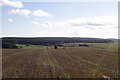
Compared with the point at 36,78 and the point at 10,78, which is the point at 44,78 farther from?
the point at 10,78

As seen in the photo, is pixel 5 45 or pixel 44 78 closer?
pixel 44 78

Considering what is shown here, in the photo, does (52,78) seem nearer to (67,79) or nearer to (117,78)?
(67,79)

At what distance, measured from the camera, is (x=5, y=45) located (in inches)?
4099

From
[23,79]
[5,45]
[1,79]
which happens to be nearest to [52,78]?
[23,79]

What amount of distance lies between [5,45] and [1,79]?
289 ft

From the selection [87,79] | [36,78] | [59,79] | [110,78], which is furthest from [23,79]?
[110,78]

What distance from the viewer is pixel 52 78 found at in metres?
17.4

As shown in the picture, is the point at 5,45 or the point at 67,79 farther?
the point at 5,45

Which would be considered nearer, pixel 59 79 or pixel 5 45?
pixel 59 79

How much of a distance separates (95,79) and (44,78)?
2923 millimetres

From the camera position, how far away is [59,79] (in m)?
17.0

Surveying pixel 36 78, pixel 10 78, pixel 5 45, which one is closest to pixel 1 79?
pixel 10 78

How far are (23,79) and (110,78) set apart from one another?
5.07 m

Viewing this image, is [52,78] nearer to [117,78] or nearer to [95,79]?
[95,79]
